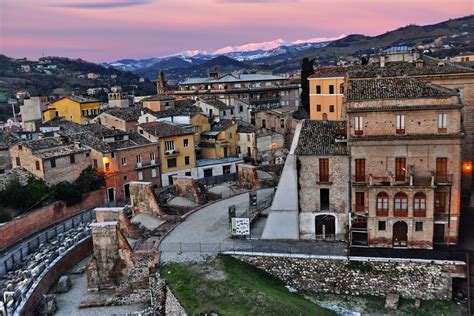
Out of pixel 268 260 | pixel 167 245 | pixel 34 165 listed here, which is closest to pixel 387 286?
pixel 268 260

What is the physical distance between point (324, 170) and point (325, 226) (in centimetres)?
393

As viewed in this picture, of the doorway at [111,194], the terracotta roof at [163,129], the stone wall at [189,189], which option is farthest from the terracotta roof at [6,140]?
the stone wall at [189,189]

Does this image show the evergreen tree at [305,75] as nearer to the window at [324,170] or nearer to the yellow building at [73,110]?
the yellow building at [73,110]

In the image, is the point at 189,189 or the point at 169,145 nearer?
the point at 189,189

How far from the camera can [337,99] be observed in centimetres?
5466

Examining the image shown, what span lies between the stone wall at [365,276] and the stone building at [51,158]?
2356 cm

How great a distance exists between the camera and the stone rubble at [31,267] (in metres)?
28.6

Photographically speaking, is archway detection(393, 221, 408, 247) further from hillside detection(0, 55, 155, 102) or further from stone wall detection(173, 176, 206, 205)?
hillside detection(0, 55, 155, 102)

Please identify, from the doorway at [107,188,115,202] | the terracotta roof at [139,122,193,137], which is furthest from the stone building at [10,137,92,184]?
the terracotta roof at [139,122,193,137]

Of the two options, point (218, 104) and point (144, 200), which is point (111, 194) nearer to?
point (144, 200)


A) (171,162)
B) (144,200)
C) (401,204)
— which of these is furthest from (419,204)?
(171,162)

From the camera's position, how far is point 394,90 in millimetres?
31688

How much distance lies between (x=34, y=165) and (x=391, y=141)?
32665mm

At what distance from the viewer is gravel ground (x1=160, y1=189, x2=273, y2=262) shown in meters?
31.2
